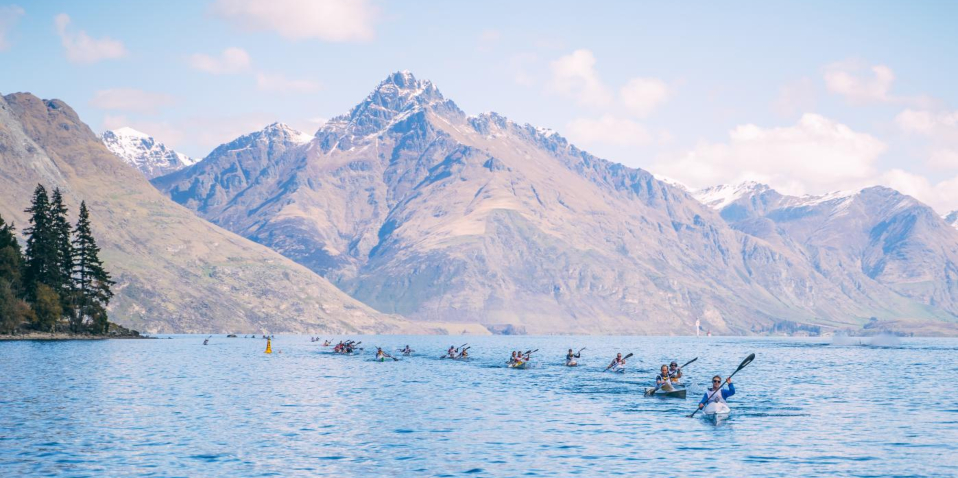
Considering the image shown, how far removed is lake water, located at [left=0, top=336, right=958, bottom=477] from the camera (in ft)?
167

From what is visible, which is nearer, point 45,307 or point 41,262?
point 45,307

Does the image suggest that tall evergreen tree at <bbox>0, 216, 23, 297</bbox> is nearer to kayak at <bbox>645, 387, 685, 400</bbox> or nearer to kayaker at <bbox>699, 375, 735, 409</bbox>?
kayak at <bbox>645, 387, 685, 400</bbox>

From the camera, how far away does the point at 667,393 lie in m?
93.2

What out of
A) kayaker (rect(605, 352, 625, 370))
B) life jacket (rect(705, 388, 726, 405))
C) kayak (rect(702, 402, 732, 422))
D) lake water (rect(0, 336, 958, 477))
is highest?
kayaker (rect(605, 352, 625, 370))

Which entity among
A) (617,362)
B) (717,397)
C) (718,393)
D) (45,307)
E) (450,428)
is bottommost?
(450,428)

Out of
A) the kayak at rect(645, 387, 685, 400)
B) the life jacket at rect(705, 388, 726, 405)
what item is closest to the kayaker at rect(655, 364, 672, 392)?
the kayak at rect(645, 387, 685, 400)

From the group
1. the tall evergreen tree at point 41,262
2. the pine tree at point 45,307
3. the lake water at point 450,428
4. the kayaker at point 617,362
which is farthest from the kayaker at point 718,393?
the tall evergreen tree at point 41,262

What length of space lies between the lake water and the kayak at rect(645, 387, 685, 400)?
1.70 metres

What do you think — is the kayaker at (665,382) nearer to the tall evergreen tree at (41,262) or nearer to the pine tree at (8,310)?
the pine tree at (8,310)

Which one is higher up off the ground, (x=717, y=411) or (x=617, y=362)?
(x=617, y=362)

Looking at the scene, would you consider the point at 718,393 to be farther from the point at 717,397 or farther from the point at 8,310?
the point at 8,310

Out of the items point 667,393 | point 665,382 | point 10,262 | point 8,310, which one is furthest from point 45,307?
point 667,393

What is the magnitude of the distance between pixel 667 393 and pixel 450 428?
3343 cm

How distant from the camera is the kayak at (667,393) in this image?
9169 centimetres
